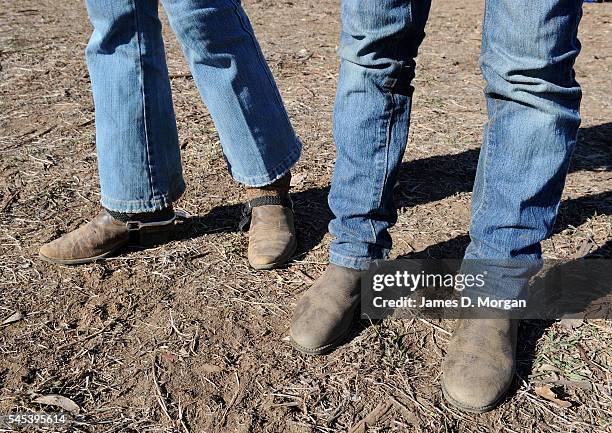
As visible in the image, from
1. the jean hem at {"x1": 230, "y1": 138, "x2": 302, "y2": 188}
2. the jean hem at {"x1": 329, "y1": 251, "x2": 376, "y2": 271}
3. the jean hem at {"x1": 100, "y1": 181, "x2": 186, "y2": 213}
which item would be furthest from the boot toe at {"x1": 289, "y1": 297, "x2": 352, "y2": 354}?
the jean hem at {"x1": 100, "y1": 181, "x2": 186, "y2": 213}

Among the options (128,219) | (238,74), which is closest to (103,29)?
(238,74)

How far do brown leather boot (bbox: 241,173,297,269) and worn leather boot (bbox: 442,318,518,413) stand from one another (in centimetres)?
67

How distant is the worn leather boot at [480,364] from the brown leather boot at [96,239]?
1.10 meters

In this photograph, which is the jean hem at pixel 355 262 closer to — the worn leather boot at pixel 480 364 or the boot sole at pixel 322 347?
the boot sole at pixel 322 347

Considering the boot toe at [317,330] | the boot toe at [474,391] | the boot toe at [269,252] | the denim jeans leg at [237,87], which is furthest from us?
the boot toe at [269,252]

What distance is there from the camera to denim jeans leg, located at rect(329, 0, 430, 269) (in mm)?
1665

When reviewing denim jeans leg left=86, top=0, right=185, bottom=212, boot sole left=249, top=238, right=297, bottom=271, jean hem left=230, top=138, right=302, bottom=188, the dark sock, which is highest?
denim jeans leg left=86, top=0, right=185, bottom=212

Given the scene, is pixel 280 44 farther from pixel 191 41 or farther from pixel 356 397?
pixel 356 397

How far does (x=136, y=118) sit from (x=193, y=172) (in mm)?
756

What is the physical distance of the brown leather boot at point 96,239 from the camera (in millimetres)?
2230

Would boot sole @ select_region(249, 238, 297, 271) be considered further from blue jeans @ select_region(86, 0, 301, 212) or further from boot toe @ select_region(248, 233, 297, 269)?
blue jeans @ select_region(86, 0, 301, 212)

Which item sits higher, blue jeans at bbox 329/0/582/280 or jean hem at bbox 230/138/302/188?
blue jeans at bbox 329/0/582/280

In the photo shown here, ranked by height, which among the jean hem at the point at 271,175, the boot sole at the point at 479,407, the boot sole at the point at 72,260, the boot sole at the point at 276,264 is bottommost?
the boot sole at the point at 276,264

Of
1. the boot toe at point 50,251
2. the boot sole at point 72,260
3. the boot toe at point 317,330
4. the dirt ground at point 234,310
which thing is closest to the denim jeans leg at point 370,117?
the boot toe at point 317,330
